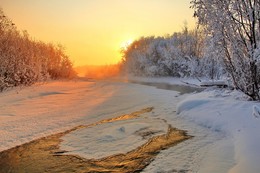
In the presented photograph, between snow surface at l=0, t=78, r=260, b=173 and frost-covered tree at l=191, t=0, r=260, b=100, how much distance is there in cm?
108

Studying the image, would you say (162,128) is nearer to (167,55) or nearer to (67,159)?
(67,159)

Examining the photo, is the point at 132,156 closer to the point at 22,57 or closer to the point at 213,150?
the point at 213,150

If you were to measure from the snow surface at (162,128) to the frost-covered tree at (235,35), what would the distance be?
1079mm

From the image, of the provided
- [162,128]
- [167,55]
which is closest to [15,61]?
[162,128]

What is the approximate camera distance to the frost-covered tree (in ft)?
40.3

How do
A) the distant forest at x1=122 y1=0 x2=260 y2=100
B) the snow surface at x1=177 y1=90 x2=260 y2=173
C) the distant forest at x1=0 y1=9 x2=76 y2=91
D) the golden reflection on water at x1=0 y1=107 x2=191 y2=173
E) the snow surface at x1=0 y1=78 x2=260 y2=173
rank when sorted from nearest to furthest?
the snow surface at x1=177 y1=90 x2=260 y2=173 → the snow surface at x1=0 y1=78 x2=260 y2=173 → the golden reflection on water at x1=0 y1=107 x2=191 y2=173 → the distant forest at x1=122 y1=0 x2=260 y2=100 → the distant forest at x1=0 y1=9 x2=76 y2=91

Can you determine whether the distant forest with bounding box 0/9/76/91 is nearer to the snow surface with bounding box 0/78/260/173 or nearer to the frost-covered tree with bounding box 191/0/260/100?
the snow surface with bounding box 0/78/260/173

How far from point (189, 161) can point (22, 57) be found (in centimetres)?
2005

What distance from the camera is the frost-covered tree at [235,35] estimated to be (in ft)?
40.3

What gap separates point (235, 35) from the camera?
12641 millimetres

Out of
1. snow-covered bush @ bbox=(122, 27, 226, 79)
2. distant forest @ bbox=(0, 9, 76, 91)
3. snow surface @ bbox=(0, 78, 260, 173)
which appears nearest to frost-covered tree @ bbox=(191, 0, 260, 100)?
snow surface @ bbox=(0, 78, 260, 173)

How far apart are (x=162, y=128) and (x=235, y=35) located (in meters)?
5.20

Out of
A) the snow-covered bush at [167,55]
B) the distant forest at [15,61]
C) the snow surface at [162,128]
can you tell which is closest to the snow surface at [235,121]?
the snow surface at [162,128]

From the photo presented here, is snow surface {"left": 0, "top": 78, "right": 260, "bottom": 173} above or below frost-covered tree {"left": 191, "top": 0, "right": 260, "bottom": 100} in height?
below
